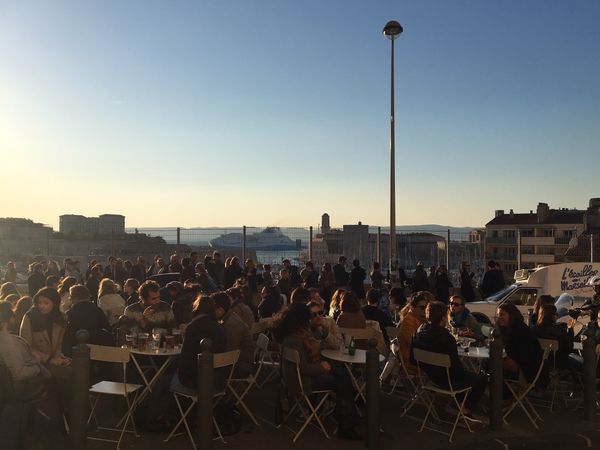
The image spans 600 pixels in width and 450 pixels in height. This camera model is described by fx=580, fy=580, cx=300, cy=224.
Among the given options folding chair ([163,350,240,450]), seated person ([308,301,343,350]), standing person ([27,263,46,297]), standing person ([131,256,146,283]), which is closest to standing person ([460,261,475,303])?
seated person ([308,301,343,350])

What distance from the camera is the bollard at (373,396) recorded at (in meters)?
5.89

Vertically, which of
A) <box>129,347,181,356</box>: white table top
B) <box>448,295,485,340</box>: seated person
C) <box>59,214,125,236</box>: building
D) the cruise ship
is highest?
<box>59,214,125,236</box>: building

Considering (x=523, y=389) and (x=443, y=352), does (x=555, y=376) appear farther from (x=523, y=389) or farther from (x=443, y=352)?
(x=443, y=352)

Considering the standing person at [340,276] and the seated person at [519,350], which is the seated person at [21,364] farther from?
the standing person at [340,276]

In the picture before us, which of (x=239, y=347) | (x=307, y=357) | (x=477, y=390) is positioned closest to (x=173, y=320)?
(x=239, y=347)

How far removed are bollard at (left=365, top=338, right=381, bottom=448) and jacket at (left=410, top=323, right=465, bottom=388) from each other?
0.92 meters

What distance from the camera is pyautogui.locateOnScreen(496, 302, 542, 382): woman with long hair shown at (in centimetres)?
684

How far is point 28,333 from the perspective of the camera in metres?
6.79

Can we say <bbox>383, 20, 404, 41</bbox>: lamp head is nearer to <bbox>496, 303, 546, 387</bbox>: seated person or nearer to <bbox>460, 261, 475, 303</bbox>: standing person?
<bbox>460, 261, 475, 303</bbox>: standing person

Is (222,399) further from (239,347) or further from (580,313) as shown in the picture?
(580,313)

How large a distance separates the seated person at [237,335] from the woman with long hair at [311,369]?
1.17ft

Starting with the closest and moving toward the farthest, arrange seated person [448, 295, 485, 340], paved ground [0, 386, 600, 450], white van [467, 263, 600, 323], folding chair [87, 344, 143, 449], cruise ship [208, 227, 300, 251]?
folding chair [87, 344, 143, 449] → paved ground [0, 386, 600, 450] → seated person [448, 295, 485, 340] → white van [467, 263, 600, 323] → cruise ship [208, 227, 300, 251]

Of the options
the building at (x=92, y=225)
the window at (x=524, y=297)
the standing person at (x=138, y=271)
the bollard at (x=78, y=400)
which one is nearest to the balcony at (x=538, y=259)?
the building at (x=92, y=225)

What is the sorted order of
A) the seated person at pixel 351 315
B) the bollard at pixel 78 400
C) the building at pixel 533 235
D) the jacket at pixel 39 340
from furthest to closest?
1. the building at pixel 533 235
2. the seated person at pixel 351 315
3. the jacket at pixel 39 340
4. the bollard at pixel 78 400
